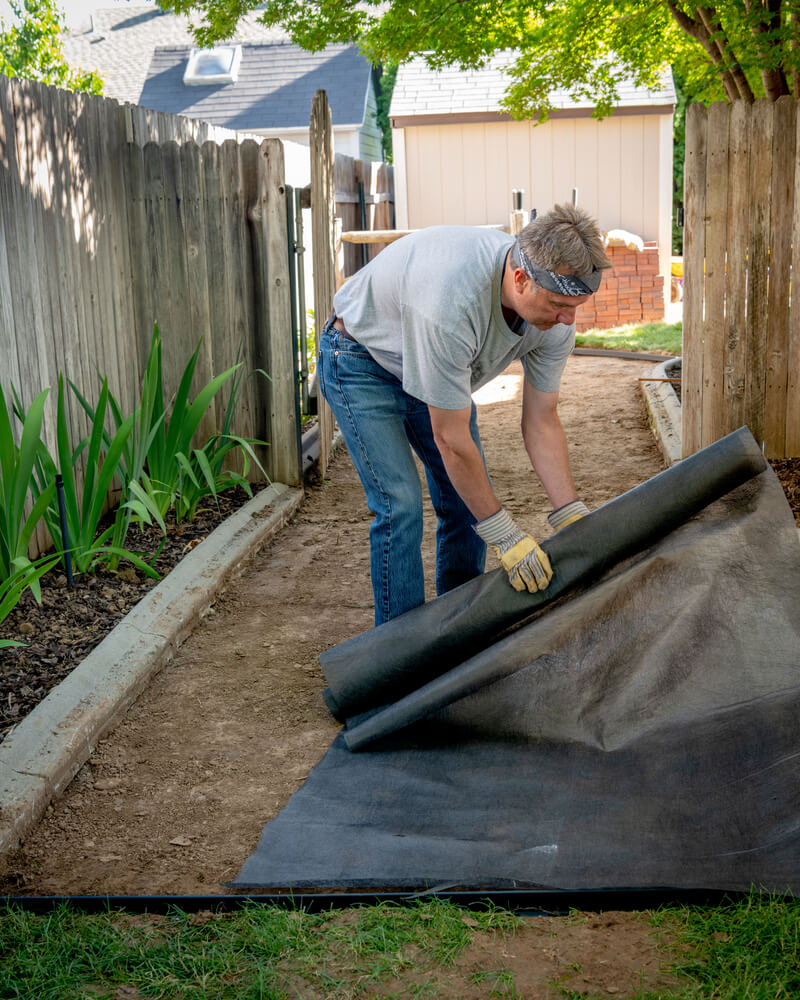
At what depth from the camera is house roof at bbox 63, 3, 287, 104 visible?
25906 mm

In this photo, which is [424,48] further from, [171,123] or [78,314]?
[78,314]

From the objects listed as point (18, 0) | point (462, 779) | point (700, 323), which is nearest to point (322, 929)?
point (462, 779)

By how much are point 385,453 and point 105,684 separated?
118 centimetres

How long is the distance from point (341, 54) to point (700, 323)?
20.5 metres

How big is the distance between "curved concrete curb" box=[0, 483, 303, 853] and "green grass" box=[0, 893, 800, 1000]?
18.1 inches

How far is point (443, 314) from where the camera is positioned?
285 centimetres

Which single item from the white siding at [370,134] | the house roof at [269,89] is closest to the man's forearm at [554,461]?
the house roof at [269,89]

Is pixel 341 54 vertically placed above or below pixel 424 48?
above

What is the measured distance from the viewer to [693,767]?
106 inches

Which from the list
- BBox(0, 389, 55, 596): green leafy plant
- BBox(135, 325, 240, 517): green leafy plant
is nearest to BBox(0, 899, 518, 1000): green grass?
BBox(0, 389, 55, 596): green leafy plant

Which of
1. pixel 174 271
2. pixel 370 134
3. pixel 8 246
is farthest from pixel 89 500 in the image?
pixel 370 134

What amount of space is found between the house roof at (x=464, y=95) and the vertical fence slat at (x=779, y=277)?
9624 millimetres

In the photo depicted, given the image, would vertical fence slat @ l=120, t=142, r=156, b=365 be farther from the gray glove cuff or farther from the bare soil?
the gray glove cuff

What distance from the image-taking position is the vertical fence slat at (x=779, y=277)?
524 cm
